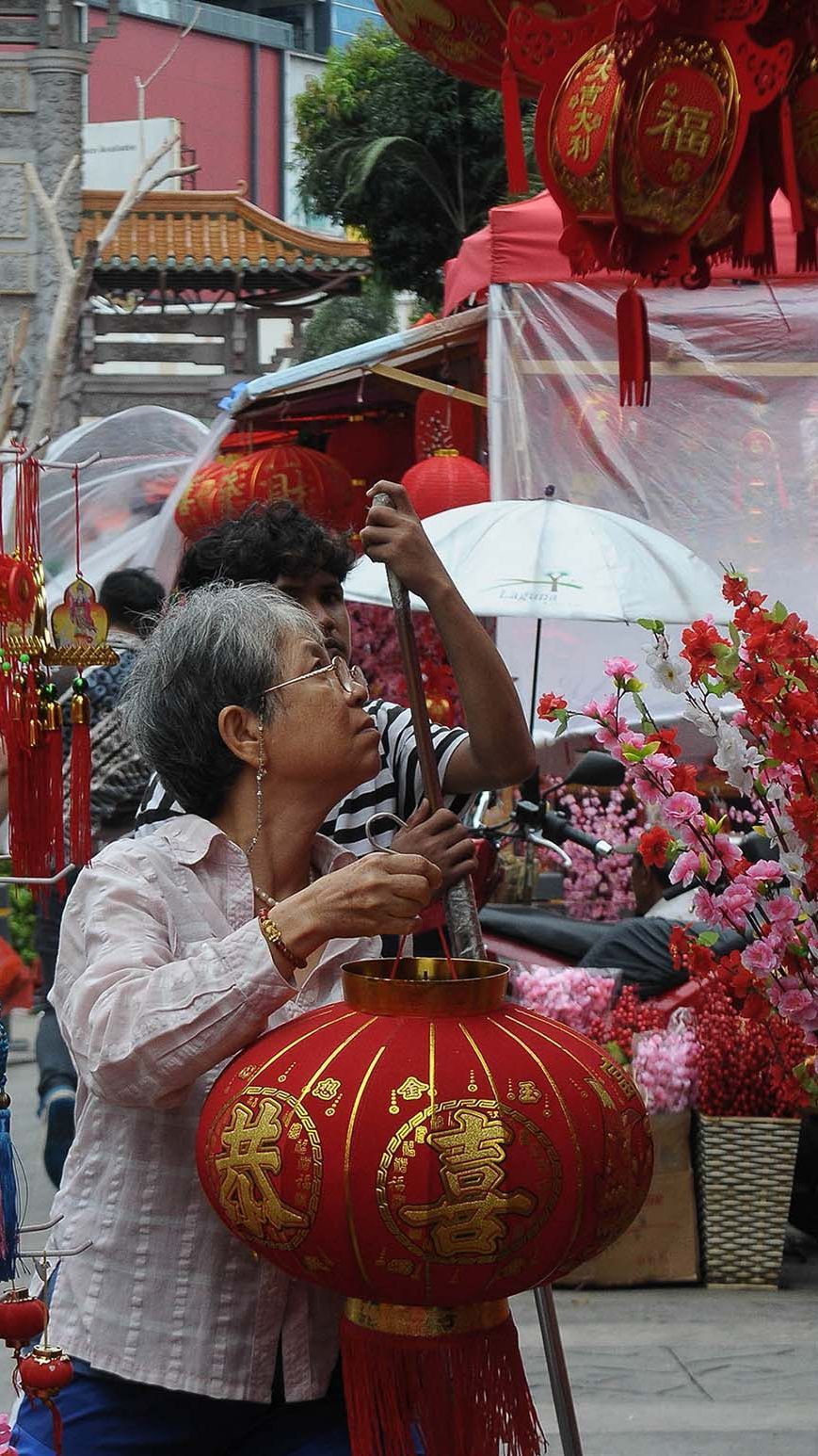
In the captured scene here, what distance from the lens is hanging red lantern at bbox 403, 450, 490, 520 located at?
6.83m

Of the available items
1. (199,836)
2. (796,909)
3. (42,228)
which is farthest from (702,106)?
(42,228)

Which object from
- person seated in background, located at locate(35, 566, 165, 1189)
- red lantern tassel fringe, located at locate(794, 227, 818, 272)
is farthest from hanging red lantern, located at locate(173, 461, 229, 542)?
red lantern tassel fringe, located at locate(794, 227, 818, 272)

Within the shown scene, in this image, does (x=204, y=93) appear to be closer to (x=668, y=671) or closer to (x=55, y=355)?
(x=55, y=355)

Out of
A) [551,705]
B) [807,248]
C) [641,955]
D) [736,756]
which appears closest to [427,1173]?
[736,756]

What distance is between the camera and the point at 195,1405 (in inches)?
64.9

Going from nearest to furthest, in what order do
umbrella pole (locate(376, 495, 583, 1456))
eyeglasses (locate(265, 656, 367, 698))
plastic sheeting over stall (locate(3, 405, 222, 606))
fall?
umbrella pole (locate(376, 495, 583, 1456)), eyeglasses (locate(265, 656, 367, 698)), plastic sheeting over stall (locate(3, 405, 222, 606))

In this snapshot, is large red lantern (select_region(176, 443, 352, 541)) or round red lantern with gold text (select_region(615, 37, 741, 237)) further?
large red lantern (select_region(176, 443, 352, 541))

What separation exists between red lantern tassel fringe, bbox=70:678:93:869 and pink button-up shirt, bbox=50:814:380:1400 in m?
0.17

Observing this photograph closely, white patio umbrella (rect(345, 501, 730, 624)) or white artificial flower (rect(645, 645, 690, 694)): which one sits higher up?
white artificial flower (rect(645, 645, 690, 694))

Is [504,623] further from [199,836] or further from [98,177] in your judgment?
[98,177]

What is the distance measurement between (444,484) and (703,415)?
4.00ft

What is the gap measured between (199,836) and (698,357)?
15.0 feet

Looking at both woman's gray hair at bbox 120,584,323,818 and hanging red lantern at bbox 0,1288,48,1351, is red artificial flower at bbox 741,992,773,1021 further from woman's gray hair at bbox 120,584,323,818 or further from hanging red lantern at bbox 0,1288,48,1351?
hanging red lantern at bbox 0,1288,48,1351

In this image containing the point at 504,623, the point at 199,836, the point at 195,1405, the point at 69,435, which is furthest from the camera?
the point at 69,435
